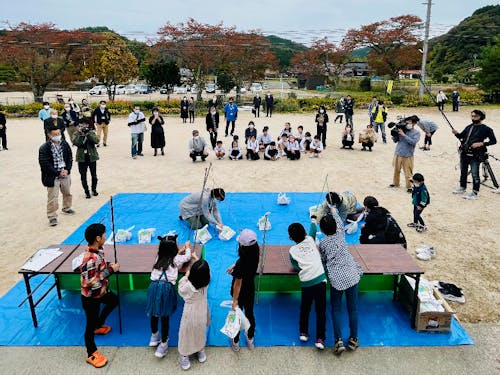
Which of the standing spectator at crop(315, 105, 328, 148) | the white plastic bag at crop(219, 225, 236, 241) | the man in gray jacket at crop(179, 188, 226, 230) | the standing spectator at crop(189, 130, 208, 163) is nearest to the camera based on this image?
the man in gray jacket at crop(179, 188, 226, 230)

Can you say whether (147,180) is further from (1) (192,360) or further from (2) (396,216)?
(1) (192,360)

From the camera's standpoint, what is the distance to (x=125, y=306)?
480cm

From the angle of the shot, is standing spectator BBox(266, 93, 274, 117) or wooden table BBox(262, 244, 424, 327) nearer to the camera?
wooden table BBox(262, 244, 424, 327)

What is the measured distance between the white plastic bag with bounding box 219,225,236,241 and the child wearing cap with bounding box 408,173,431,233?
3195mm

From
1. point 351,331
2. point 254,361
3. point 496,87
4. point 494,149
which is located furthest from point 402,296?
point 496,87

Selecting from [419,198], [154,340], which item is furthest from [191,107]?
[154,340]

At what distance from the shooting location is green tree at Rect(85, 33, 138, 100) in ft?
94.2

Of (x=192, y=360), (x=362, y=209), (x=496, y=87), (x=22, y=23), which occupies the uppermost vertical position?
(x=22, y=23)

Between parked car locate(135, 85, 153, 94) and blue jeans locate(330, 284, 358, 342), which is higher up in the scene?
parked car locate(135, 85, 153, 94)

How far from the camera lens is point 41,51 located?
29.7 m

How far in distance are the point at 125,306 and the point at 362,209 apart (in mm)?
4691

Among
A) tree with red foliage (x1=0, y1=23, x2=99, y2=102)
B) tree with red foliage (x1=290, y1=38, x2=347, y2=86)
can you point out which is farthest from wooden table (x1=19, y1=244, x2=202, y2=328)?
tree with red foliage (x1=290, y1=38, x2=347, y2=86)

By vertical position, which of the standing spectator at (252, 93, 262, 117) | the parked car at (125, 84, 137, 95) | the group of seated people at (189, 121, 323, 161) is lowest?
the group of seated people at (189, 121, 323, 161)

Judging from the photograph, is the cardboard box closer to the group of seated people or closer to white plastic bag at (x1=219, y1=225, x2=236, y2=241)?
white plastic bag at (x1=219, y1=225, x2=236, y2=241)
